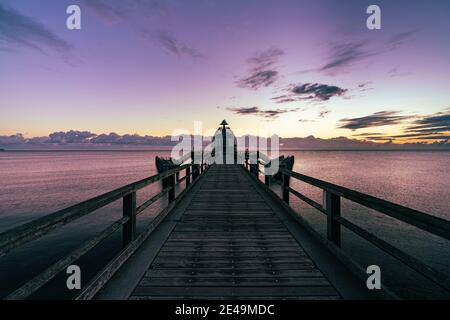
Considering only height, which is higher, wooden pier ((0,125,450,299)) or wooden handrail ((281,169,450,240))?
wooden handrail ((281,169,450,240))

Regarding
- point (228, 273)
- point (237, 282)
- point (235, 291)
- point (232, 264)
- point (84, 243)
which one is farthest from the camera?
point (232, 264)

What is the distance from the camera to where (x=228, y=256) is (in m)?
4.43

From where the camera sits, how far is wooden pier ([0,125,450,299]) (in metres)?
2.61

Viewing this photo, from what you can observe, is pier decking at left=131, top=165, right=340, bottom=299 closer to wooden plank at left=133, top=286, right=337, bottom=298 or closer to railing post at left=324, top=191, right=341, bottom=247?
wooden plank at left=133, top=286, right=337, bottom=298

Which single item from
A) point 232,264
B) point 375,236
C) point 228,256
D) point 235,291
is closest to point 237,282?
point 235,291

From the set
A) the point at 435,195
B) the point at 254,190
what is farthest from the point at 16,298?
the point at 435,195

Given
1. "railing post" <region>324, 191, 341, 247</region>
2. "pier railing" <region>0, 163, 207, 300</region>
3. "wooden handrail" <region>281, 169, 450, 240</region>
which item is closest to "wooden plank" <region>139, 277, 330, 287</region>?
"pier railing" <region>0, 163, 207, 300</region>

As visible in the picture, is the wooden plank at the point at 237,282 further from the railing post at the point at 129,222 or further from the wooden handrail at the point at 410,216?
the wooden handrail at the point at 410,216

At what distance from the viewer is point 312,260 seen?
423 centimetres

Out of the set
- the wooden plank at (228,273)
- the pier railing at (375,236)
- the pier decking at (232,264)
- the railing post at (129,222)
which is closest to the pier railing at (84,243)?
the railing post at (129,222)

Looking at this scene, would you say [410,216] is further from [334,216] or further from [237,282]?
[237,282]

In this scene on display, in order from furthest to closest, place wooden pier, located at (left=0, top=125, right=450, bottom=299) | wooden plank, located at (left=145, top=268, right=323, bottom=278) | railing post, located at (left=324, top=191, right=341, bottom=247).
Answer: railing post, located at (left=324, top=191, right=341, bottom=247), wooden plank, located at (left=145, top=268, right=323, bottom=278), wooden pier, located at (left=0, top=125, right=450, bottom=299)

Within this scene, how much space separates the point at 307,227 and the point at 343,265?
1692 mm

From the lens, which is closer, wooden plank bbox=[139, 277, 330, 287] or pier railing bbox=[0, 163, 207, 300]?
pier railing bbox=[0, 163, 207, 300]
